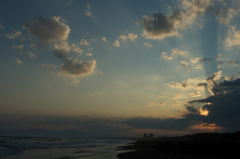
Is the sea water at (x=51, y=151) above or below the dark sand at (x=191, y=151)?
below

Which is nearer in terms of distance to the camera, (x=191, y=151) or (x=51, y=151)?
(x=191, y=151)

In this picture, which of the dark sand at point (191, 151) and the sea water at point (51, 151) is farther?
the sea water at point (51, 151)

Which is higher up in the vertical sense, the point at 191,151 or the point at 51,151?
the point at 191,151

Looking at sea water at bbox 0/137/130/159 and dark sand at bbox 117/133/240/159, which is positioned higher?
dark sand at bbox 117/133/240/159

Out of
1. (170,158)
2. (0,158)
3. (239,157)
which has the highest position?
(239,157)

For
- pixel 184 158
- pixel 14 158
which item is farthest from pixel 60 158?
pixel 184 158

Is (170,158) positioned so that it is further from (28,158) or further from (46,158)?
(28,158)

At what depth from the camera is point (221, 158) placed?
16.4 m

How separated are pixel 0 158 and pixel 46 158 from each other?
759cm

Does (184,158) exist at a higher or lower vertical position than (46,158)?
higher

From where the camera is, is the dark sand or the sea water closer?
the dark sand

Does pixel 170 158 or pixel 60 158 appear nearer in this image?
pixel 170 158

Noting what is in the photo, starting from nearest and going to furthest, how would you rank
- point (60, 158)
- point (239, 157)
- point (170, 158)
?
point (239, 157)
point (170, 158)
point (60, 158)

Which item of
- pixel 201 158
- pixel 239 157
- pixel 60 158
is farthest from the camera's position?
pixel 60 158
